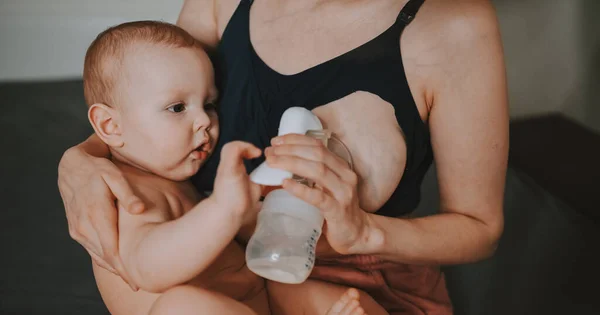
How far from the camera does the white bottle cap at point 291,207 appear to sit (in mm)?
608

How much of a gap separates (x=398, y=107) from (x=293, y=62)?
157mm

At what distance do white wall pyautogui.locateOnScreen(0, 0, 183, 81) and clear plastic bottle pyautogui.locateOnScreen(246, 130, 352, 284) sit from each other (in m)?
1.21

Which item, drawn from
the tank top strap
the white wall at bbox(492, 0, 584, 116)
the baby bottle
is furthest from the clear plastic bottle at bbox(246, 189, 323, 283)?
the white wall at bbox(492, 0, 584, 116)

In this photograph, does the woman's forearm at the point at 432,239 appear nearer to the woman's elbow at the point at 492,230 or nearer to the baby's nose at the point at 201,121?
the woman's elbow at the point at 492,230

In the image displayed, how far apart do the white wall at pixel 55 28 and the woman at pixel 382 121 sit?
2.97 ft

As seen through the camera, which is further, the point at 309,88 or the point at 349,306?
the point at 309,88

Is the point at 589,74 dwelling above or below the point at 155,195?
below

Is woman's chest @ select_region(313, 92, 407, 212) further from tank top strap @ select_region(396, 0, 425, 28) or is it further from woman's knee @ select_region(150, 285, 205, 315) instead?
woman's knee @ select_region(150, 285, 205, 315)

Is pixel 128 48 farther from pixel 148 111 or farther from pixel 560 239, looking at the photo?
pixel 560 239

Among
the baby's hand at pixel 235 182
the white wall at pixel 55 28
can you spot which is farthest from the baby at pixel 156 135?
the white wall at pixel 55 28

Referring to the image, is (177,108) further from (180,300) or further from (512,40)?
(512,40)

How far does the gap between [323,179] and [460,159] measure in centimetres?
24

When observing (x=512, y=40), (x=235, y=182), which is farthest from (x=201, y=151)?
(x=512, y=40)

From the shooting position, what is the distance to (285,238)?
611 mm
